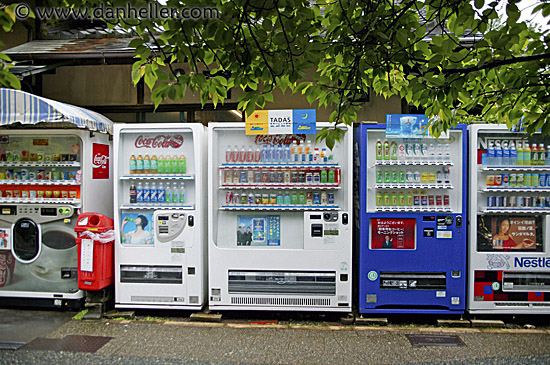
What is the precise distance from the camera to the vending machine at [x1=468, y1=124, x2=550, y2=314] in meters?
4.97

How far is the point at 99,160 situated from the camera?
553 cm

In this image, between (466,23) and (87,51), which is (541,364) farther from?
(87,51)

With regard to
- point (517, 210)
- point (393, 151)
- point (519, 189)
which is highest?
point (393, 151)

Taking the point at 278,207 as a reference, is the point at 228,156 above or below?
above

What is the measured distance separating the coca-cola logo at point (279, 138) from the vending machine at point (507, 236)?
7.12 feet

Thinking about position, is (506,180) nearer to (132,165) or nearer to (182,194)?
(182,194)

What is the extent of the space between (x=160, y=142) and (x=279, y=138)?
164 cm

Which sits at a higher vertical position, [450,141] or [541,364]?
[450,141]

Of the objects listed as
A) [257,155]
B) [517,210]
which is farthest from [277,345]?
[517,210]

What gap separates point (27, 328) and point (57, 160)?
84.7 inches

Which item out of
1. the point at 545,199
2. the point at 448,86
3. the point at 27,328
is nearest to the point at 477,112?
the point at 545,199

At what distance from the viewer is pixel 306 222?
5.07 m

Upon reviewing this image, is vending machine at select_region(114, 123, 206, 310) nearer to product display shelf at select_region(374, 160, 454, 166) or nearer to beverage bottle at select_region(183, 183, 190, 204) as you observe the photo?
beverage bottle at select_region(183, 183, 190, 204)

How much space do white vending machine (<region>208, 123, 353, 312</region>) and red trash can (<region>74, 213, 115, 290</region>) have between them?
135 centimetres
